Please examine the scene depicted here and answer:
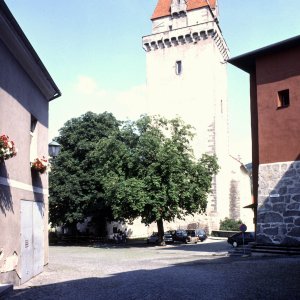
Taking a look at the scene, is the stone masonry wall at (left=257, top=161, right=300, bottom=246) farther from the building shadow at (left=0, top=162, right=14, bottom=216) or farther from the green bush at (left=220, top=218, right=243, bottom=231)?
the green bush at (left=220, top=218, right=243, bottom=231)

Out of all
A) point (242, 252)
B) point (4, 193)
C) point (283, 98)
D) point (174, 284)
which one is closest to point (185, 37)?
point (283, 98)

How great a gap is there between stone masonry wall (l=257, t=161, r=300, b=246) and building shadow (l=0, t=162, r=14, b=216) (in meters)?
12.4

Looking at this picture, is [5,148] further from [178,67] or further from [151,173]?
[178,67]

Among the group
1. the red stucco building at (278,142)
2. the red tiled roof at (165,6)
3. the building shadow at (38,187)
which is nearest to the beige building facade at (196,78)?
the red tiled roof at (165,6)

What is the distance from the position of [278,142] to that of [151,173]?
13.0m

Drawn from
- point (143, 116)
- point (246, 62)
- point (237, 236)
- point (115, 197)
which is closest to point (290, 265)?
point (246, 62)

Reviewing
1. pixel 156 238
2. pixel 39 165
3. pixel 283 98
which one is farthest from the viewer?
pixel 156 238

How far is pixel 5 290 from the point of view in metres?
10.0

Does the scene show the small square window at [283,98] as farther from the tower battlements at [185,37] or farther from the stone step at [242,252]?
the tower battlements at [185,37]

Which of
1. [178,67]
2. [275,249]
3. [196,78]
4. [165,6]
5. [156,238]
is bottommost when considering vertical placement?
[156,238]

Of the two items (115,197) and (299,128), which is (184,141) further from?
(299,128)

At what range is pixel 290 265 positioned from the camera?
14.7 meters

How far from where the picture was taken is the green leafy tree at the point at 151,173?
102 feet

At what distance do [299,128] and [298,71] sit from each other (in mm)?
2633
